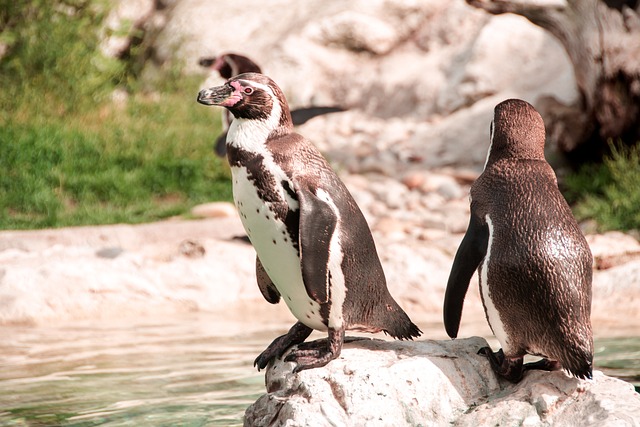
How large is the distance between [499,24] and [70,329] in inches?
309

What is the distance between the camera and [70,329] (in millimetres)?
5820

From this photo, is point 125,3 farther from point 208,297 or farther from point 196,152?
point 208,297

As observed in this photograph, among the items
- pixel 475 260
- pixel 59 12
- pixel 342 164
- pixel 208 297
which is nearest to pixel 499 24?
pixel 342 164

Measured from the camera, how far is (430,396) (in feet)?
10.7

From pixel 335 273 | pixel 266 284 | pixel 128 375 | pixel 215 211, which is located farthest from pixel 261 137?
pixel 215 211

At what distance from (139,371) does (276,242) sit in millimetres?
1755

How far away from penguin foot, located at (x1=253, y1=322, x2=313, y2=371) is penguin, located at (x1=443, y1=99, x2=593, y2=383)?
0.58 metres

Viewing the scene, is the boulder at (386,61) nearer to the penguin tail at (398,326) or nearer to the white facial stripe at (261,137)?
the penguin tail at (398,326)

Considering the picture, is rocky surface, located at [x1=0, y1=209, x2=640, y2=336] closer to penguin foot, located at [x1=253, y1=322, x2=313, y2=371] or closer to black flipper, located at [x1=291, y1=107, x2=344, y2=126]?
black flipper, located at [x1=291, y1=107, x2=344, y2=126]

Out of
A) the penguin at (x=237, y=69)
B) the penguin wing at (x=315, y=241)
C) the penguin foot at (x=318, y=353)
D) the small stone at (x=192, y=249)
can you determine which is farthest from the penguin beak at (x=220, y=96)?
the penguin at (x=237, y=69)

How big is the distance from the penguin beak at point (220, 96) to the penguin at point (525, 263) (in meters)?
0.89


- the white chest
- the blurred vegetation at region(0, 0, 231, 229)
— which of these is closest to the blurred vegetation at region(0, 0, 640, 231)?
the blurred vegetation at region(0, 0, 231, 229)

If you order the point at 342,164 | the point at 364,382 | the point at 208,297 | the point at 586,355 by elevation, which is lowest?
the point at 342,164

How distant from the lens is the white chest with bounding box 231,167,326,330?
3395mm
